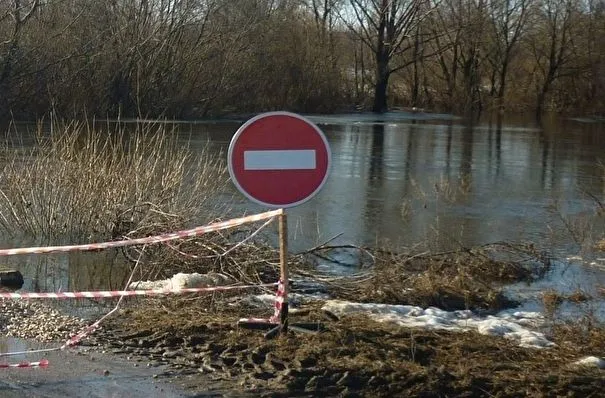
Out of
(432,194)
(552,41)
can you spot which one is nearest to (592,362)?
(432,194)

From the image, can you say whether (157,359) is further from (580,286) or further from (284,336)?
(580,286)

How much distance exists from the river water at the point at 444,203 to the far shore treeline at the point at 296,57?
211 inches

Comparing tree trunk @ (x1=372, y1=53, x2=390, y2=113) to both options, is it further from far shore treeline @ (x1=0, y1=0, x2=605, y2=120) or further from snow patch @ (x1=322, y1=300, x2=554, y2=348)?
snow patch @ (x1=322, y1=300, x2=554, y2=348)

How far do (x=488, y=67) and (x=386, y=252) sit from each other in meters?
52.6

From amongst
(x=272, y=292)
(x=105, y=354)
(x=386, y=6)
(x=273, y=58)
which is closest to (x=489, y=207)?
(x=272, y=292)

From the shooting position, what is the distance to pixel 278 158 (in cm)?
628

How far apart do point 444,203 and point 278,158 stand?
32.4 feet

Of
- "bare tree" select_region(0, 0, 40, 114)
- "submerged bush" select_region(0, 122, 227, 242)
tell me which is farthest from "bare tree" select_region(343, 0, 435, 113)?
"submerged bush" select_region(0, 122, 227, 242)

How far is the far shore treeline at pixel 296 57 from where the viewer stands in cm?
3384

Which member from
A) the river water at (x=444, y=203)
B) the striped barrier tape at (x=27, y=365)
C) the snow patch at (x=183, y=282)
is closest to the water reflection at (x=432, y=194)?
the river water at (x=444, y=203)

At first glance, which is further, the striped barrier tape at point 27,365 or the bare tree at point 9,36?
the bare tree at point 9,36

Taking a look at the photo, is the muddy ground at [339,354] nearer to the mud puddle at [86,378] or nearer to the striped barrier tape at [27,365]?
the mud puddle at [86,378]

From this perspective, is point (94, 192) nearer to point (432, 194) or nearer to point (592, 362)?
point (592, 362)

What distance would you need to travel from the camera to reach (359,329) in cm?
641
